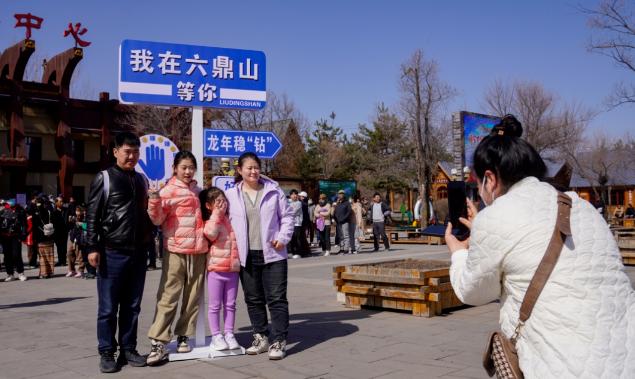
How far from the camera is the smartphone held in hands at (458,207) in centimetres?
283

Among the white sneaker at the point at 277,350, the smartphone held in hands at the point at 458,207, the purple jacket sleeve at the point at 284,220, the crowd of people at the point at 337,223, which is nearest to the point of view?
the smartphone held in hands at the point at 458,207

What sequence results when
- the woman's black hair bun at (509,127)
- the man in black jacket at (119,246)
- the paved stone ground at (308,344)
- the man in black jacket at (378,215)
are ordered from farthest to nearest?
the man in black jacket at (378,215), the man in black jacket at (119,246), the paved stone ground at (308,344), the woman's black hair bun at (509,127)

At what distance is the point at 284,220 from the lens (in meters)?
5.81

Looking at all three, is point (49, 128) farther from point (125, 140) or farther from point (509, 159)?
point (509, 159)

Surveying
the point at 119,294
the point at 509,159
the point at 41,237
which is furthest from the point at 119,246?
the point at 41,237

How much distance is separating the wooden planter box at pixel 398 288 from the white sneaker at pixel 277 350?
2.29m

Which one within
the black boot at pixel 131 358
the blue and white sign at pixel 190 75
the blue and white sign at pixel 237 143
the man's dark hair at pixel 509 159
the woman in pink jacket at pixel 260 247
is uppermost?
the blue and white sign at pixel 190 75

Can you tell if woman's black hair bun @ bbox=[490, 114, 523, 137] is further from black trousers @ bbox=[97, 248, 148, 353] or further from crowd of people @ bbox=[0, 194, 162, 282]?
crowd of people @ bbox=[0, 194, 162, 282]

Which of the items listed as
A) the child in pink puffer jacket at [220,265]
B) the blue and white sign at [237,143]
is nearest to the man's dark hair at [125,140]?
the child in pink puffer jacket at [220,265]

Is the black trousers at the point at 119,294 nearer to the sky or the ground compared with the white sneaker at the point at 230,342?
nearer to the sky

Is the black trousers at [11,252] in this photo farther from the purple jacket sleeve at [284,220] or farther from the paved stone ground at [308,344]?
the purple jacket sleeve at [284,220]

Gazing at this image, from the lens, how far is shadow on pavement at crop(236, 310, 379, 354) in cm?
611

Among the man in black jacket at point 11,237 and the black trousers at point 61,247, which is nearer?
the man in black jacket at point 11,237

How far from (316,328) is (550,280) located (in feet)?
16.1
